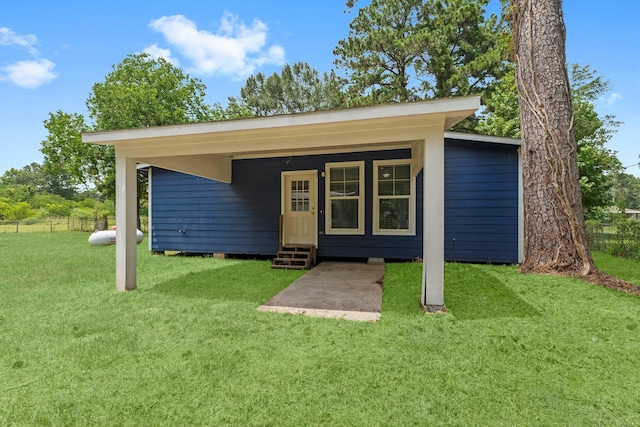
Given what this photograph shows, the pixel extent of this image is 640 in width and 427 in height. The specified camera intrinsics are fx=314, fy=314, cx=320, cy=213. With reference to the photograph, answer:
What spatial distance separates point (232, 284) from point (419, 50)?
1259 centimetres

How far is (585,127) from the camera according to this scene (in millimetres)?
10367

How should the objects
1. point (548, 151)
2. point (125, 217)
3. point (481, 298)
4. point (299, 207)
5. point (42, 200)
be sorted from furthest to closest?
point (42, 200), point (299, 207), point (548, 151), point (125, 217), point (481, 298)

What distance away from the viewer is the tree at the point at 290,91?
71.3 ft

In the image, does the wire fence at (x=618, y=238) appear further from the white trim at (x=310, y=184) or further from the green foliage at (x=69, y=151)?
the green foliage at (x=69, y=151)

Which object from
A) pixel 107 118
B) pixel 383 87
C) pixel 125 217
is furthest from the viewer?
pixel 107 118

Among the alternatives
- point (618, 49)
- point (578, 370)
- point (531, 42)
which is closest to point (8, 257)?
point (578, 370)

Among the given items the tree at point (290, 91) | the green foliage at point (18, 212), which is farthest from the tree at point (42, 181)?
the tree at point (290, 91)

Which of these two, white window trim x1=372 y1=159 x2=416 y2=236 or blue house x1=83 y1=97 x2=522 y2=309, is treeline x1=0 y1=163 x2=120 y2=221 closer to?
blue house x1=83 y1=97 x2=522 y2=309

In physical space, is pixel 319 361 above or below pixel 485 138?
below

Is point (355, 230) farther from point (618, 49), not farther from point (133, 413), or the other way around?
point (618, 49)

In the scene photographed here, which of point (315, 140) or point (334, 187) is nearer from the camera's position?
point (315, 140)

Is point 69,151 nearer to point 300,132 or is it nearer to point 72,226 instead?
point 72,226

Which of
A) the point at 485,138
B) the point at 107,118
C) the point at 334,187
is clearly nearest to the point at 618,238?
the point at 485,138

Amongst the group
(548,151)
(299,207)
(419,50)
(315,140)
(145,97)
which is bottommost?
(299,207)
